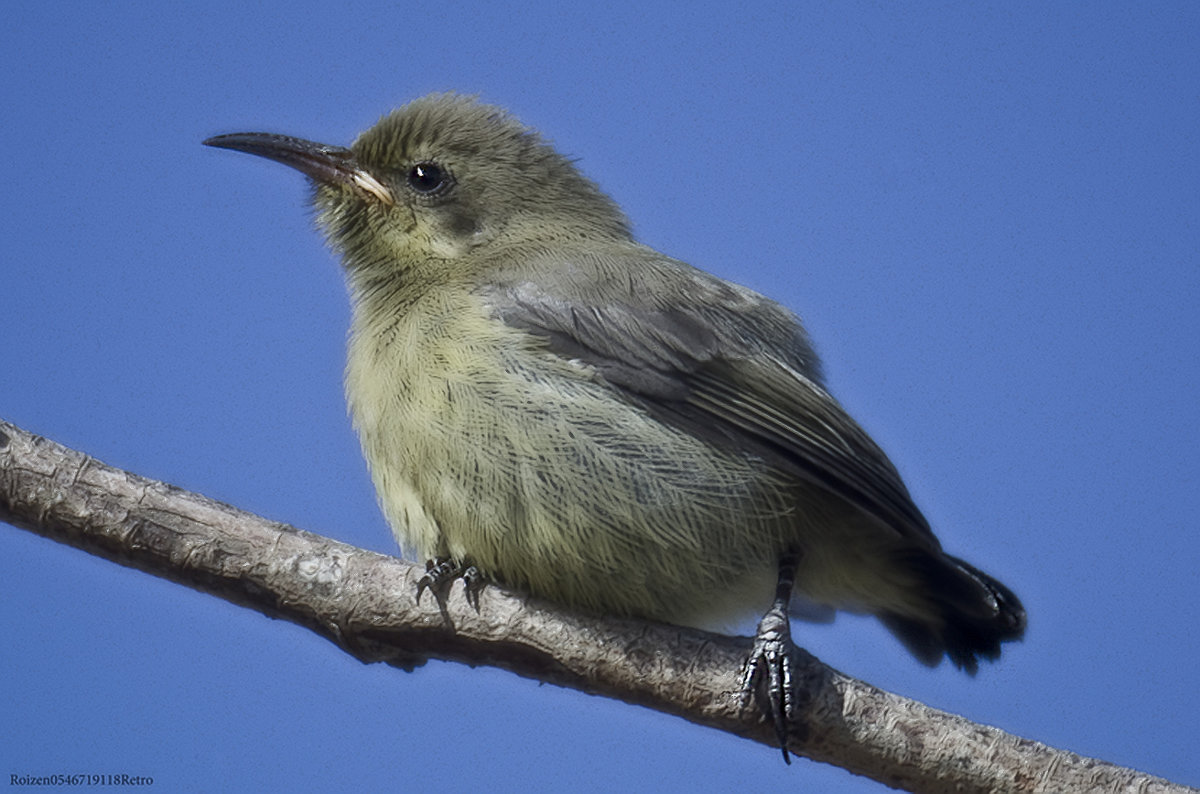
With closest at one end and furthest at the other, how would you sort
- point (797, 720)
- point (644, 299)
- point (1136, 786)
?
point (1136, 786) → point (797, 720) → point (644, 299)

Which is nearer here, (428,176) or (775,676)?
(775,676)

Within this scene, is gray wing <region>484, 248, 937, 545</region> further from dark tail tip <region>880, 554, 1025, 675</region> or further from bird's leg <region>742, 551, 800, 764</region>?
bird's leg <region>742, 551, 800, 764</region>

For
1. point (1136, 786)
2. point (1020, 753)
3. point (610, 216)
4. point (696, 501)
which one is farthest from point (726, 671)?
point (610, 216)

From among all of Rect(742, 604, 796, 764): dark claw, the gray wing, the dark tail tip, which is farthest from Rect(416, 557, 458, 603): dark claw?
the dark tail tip

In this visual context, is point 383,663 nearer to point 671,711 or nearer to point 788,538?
point 671,711

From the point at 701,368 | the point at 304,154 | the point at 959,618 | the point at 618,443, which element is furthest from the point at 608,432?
the point at 304,154

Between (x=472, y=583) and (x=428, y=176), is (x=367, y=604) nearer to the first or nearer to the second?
(x=472, y=583)
